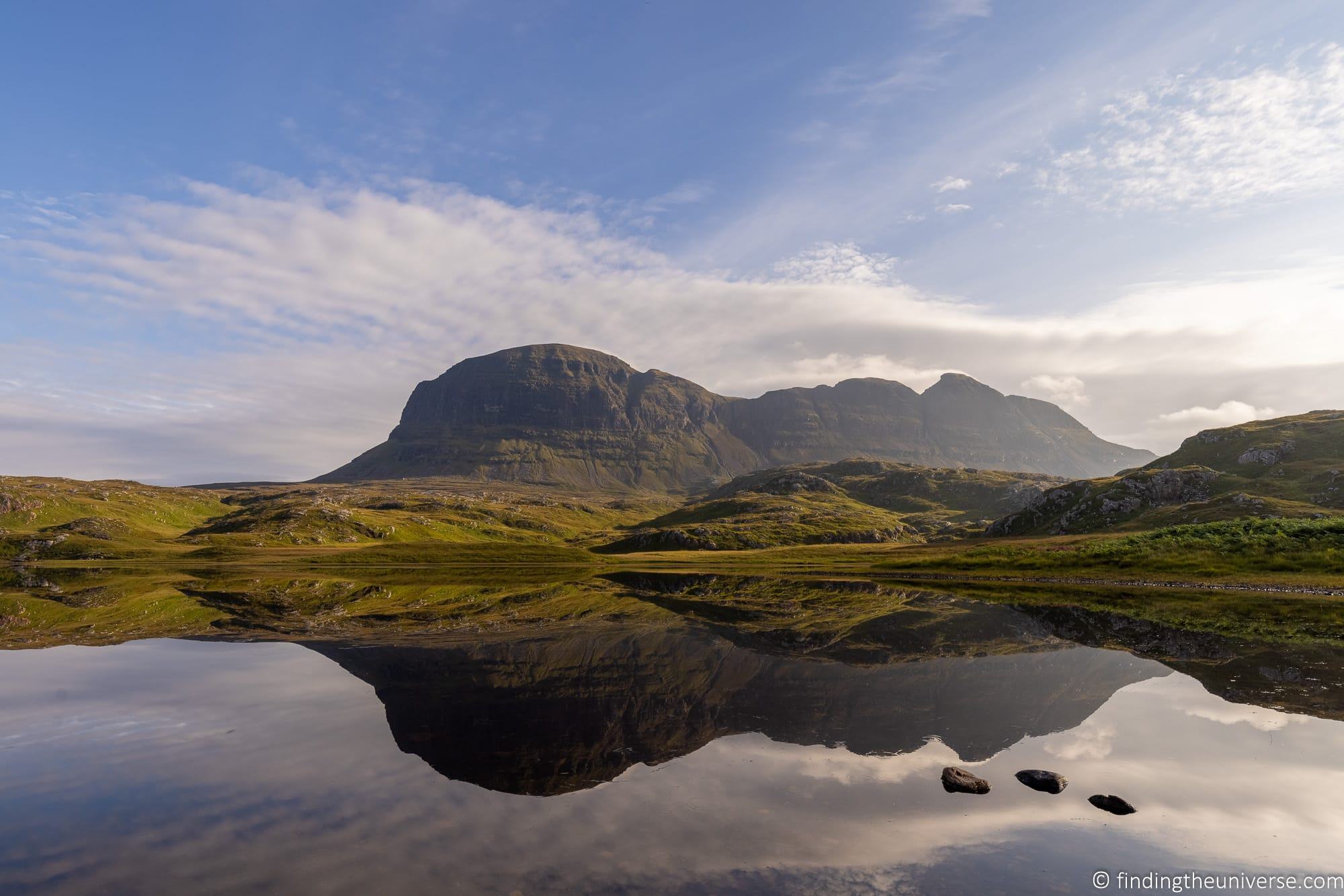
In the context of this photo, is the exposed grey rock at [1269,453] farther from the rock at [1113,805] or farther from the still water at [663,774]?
the rock at [1113,805]

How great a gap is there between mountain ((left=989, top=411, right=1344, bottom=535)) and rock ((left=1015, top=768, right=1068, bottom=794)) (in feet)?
365

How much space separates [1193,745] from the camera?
22.6m

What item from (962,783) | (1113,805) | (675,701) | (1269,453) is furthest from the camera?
(1269,453)

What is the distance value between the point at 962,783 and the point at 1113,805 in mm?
3988

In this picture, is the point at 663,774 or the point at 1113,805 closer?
the point at 1113,805

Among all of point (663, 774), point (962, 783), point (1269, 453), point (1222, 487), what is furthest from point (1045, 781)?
point (1269, 453)

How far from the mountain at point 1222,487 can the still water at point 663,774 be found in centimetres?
9564

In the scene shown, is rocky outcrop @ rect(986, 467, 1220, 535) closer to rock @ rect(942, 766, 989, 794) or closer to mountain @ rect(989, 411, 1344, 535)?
mountain @ rect(989, 411, 1344, 535)

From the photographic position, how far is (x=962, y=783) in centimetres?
1938

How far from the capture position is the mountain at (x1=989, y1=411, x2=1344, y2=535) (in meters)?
108

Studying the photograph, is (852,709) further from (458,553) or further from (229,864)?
(458,553)

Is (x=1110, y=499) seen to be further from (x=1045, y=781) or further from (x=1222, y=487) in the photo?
(x=1045, y=781)

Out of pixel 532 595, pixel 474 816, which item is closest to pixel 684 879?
pixel 474 816

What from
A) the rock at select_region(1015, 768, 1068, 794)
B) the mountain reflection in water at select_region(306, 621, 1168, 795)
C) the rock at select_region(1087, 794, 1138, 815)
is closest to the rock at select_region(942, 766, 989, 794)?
the rock at select_region(1015, 768, 1068, 794)
